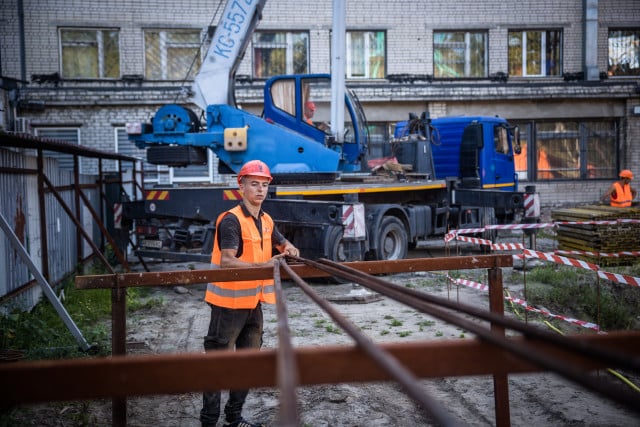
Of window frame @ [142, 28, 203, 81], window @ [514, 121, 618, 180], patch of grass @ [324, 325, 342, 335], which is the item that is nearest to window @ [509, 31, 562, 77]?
window @ [514, 121, 618, 180]

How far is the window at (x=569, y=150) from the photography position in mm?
20703

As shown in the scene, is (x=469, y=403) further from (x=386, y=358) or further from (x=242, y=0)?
(x=242, y=0)

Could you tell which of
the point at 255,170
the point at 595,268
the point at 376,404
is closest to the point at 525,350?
the point at 255,170

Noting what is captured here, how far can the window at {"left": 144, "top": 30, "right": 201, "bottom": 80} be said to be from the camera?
19.0 metres

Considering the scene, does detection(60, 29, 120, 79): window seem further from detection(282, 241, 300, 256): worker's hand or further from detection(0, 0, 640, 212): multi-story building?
detection(282, 241, 300, 256): worker's hand

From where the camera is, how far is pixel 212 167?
61.4ft

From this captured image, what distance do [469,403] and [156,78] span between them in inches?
634

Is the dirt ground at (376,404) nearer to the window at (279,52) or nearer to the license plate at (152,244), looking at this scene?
the license plate at (152,244)

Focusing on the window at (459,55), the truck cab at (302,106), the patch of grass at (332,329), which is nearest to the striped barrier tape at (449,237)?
the truck cab at (302,106)

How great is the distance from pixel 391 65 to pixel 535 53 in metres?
4.88

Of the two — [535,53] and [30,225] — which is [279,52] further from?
[30,225]

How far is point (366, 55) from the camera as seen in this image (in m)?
19.9

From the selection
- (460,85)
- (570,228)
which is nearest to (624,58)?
(460,85)

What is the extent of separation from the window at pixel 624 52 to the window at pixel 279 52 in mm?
10044
